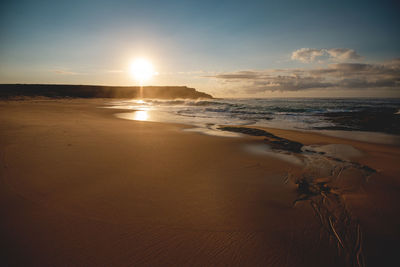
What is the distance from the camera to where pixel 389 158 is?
5.82m

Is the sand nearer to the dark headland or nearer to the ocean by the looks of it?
the ocean

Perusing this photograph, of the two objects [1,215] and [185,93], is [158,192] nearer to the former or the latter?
[1,215]

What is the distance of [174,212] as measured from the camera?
289 cm

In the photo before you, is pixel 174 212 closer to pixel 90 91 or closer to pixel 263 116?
pixel 263 116

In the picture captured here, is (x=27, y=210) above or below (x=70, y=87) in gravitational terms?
below

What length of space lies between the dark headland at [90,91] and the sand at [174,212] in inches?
2489

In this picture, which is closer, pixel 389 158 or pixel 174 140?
pixel 389 158

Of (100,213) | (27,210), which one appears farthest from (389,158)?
(27,210)

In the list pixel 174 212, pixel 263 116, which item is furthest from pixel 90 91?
pixel 174 212

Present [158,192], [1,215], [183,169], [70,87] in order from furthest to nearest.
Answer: [70,87] → [183,169] → [158,192] → [1,215]

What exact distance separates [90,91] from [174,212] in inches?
3417

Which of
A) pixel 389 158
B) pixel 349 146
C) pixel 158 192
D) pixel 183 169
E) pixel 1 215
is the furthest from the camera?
pixel 349 146

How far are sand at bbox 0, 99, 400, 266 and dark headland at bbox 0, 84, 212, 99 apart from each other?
63.2m

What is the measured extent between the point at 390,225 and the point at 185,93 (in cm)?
10127
